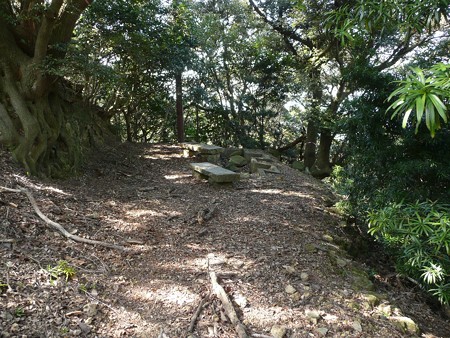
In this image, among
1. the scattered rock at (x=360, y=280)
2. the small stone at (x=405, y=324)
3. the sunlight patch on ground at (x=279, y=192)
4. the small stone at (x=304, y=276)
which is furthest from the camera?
the sunlight patch on ground at (x=279, y=192)

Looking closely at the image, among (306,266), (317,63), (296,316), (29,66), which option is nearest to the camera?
(296,316)

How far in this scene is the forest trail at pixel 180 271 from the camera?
230 centimetres

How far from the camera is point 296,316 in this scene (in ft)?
8.32

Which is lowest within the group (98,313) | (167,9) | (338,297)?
(338,297)

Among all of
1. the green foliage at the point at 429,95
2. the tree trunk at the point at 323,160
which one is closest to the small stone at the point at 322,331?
the green foliage at the point at 429,95

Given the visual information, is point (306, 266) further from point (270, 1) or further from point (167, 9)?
point (270, 1)

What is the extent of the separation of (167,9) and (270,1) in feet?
14.2

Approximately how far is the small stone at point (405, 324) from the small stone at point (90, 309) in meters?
2.46

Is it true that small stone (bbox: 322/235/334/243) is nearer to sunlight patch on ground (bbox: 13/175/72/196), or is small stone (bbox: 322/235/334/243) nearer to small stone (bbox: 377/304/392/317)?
small stone (bbox: 377/304/392/317)

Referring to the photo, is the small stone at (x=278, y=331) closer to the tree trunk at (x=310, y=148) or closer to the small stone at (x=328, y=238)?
the small stone at (x=328, y=238)

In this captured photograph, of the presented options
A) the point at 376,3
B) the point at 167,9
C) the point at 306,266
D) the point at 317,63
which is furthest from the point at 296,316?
the point at 317,63

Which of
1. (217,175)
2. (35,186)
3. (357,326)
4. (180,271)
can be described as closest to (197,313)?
(180,271)

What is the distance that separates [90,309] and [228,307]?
1.04 meters

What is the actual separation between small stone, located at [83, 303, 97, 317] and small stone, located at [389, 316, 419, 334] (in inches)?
96.9
